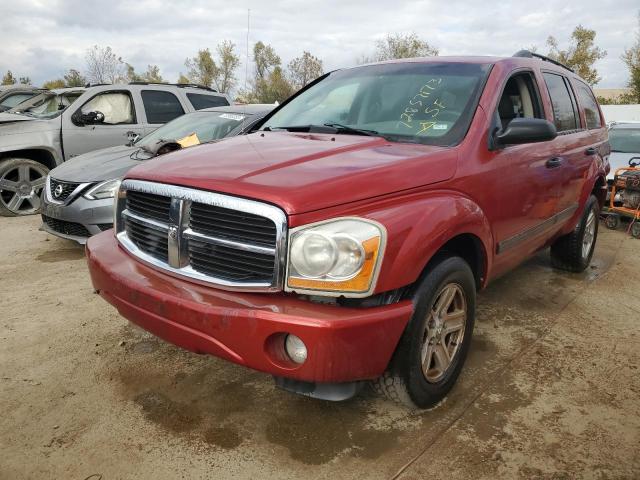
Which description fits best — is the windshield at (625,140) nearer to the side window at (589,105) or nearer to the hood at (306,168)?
the side window at (589,105)

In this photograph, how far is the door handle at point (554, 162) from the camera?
11.6 ft

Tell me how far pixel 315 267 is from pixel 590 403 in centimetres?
181

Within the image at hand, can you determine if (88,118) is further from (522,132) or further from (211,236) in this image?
(522,132)

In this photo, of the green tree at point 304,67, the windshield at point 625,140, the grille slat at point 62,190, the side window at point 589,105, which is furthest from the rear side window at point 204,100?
the green tree at point 304,67

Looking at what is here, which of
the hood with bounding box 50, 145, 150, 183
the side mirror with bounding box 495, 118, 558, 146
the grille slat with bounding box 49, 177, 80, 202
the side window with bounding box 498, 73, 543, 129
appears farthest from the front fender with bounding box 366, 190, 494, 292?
the grille slat with bounding box 49, 177, 80, 202

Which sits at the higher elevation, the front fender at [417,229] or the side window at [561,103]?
the side window at [561,103]

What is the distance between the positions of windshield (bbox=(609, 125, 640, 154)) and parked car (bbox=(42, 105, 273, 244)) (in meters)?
7.42

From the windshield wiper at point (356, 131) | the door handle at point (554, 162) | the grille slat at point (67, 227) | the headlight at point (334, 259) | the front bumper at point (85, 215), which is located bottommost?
the grille slat at point (67, 227)

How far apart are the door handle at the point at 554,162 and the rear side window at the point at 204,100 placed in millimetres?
5862

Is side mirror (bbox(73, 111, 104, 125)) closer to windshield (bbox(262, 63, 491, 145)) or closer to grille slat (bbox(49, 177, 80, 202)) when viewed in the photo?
grille slat (bbox(49, 177, 80, 202))

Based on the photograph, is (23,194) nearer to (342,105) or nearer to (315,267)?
(342,105)

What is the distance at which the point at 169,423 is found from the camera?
2.50 m

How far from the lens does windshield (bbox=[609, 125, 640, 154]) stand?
31.7 ft

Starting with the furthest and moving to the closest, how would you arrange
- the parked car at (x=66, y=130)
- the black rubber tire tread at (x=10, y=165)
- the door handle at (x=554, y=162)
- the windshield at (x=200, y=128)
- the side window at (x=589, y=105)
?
the parked car at (x=66, y=130) < the black rubber tire tread at (x=10, y=165) < the windshield at (x=200, y=128) < the side window at (x=589, y=105) < the door handle at (x=554, y=162)
